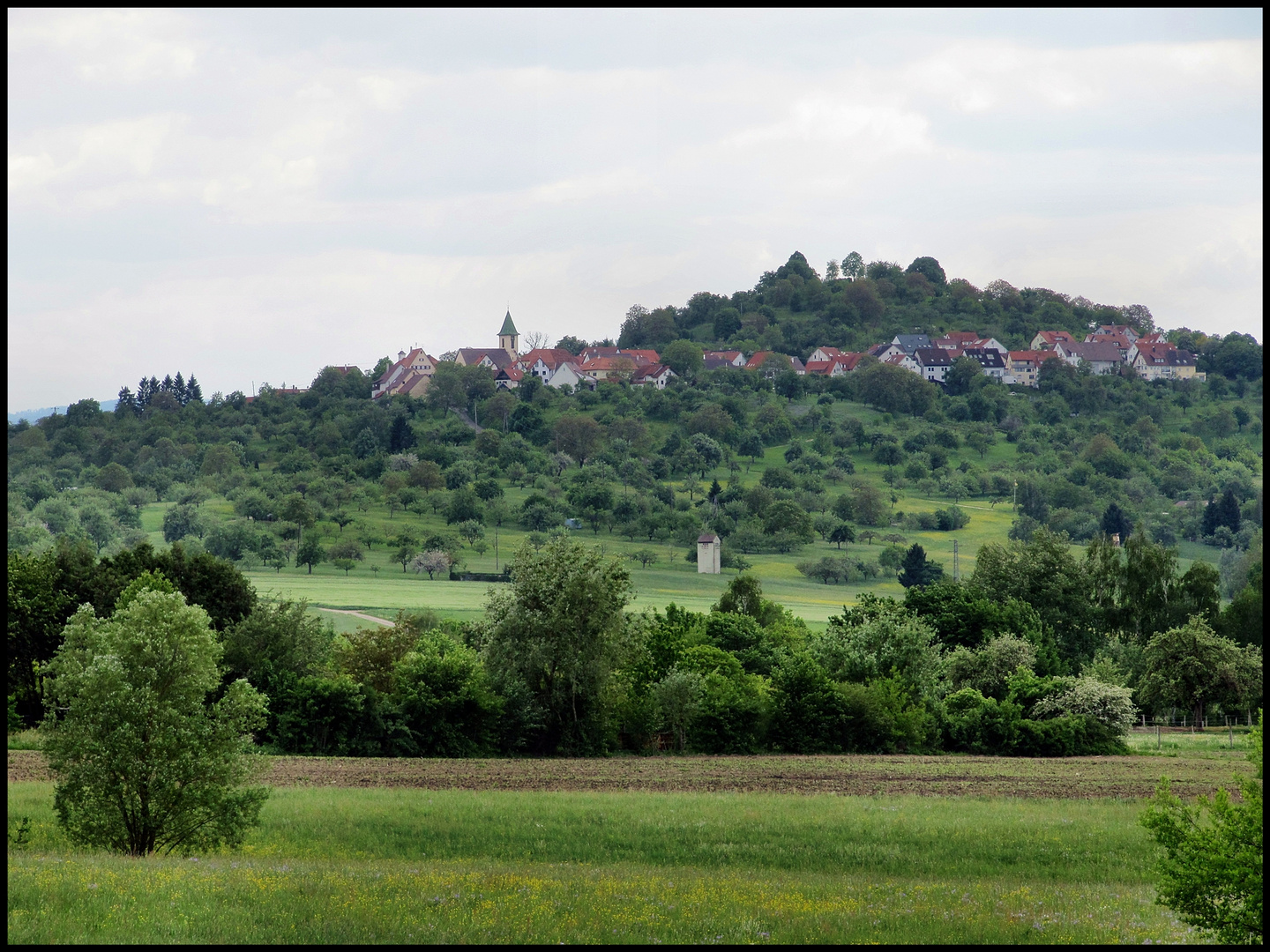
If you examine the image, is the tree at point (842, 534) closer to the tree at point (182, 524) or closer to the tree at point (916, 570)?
the tree at point (916, 570)

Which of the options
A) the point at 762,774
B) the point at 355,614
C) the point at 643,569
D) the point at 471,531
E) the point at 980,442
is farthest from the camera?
the point at 980,442

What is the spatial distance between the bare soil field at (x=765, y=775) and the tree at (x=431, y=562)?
240ft

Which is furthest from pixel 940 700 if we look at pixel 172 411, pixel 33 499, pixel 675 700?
pixel 172 411

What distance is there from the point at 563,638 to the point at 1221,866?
24.5m

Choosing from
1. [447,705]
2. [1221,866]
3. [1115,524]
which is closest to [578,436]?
[1115,524]

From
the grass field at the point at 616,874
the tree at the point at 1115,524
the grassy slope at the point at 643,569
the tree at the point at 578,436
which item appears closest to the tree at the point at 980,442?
the grassy slope at the point at 643,569

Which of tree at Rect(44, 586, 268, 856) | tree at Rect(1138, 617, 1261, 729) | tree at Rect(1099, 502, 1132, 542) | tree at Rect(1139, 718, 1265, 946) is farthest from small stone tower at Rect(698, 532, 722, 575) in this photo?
tree at Rect(1139, 718, 1265, 946)

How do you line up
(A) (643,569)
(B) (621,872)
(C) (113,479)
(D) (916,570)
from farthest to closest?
(C) (113,479) → (A) (643,569) → (D) (916,570) → (B) (621,872)

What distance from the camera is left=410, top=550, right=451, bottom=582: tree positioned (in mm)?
104312

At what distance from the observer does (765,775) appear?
1161 inches

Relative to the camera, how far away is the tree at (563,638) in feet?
110

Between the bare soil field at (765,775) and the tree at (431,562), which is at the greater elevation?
the tree at (431,562)

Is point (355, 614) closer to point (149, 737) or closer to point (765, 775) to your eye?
point (765, 775)

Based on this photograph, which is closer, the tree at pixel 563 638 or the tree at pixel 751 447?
the tree at pixel 563 638
